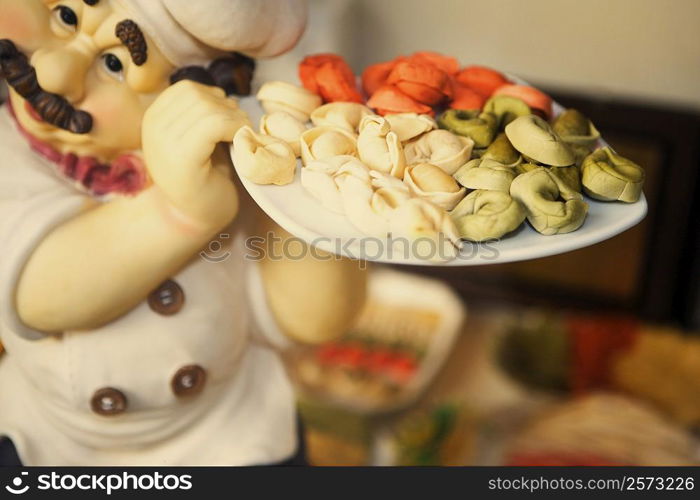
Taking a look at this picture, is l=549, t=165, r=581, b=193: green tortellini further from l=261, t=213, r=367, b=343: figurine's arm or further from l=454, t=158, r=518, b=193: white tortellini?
l=261, t=213, r=367, b=343: figurine's arm

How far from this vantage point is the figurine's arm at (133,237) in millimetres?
526

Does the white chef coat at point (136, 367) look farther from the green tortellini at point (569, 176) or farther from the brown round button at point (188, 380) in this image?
the green tortellini at point (569, 176)

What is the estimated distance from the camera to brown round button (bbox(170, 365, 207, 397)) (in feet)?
1.91

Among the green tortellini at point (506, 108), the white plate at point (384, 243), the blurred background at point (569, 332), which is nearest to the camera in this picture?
the white plate at point (384, 243)

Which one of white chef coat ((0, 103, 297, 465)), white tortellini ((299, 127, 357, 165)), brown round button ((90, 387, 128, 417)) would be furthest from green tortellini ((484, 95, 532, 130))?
brown round button ((90, 387, 128, 417))

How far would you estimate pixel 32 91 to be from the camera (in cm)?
52

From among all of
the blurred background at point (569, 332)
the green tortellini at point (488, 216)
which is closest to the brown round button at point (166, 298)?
the green tortellini at point (488, 216)

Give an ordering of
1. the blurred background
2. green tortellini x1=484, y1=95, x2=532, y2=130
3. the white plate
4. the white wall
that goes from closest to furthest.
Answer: the white plate, green tortellini x1=484, y1=95, x2=532, y2=130, the white wall, the blurred background

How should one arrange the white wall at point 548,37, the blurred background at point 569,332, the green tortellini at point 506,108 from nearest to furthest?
the green tortellini at point 506,108, the white wall at point 548,37, the blurred background at point 569,332

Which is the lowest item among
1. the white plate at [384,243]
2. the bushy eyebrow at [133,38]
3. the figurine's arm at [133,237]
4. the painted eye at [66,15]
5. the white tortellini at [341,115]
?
the figurine's arm at [133,237]

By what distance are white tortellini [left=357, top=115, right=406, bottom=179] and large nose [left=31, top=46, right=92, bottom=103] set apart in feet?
0.58

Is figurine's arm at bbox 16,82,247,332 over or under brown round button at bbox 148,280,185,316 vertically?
over

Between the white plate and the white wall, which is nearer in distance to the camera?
the white plate

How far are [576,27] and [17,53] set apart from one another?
575 mm
